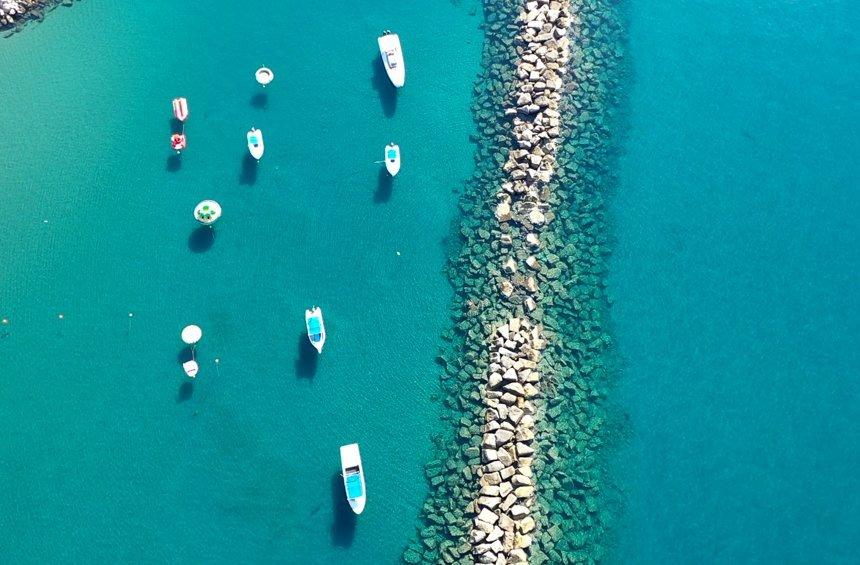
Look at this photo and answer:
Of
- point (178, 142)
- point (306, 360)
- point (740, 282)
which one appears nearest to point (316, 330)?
point (306, 360)

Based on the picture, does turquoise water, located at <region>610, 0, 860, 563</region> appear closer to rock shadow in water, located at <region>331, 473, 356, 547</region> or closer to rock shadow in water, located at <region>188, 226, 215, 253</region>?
rock shadow in water, located at <region>331, 473, 356, 547</region>

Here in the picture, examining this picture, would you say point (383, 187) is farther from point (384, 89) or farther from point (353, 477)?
point (353, 477)

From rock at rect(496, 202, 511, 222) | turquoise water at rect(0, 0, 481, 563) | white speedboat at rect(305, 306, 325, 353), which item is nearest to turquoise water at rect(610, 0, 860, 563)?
rock at rect(496, 202, 511, 222)

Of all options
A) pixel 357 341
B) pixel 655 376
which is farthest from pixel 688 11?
pixel 357 341

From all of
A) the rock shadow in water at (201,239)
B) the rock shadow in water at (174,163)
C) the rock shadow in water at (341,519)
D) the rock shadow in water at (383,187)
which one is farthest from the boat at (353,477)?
the rock shadow in water at (174,163)

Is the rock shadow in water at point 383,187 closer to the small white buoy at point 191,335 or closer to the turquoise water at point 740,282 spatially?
the small white buoy at point 191,335

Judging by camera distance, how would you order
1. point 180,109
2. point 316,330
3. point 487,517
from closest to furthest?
point 487,517 → point 316,330 → point 180,109

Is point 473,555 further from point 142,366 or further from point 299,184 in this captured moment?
point 299,184
